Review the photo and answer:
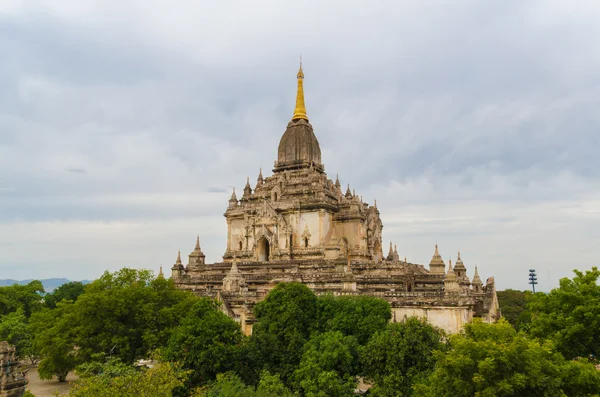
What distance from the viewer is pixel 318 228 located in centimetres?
4919

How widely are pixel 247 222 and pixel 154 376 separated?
3229 cm

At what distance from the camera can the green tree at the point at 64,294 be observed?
2461 inches

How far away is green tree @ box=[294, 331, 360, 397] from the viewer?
76.3 ft

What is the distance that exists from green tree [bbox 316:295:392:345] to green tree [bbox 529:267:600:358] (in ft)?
30.2

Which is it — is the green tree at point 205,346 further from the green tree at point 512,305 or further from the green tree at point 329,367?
the green tree at point 512,305

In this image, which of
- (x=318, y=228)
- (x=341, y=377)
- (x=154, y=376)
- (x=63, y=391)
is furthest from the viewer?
(x=318, y=228)

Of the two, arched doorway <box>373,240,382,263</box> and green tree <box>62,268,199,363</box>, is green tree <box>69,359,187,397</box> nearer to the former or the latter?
green tree <box>62,268,199,363</box>

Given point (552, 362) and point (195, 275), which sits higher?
point (195, 275)

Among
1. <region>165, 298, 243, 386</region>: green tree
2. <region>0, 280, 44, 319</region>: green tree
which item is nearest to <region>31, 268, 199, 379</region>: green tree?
<region>165, 298, 243, 386</region>: green tree

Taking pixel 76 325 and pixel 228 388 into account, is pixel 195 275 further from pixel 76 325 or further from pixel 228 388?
pixel 228 388

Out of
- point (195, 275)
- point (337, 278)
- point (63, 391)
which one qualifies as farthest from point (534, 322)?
point (195, 275)

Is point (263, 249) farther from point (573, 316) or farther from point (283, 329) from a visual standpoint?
point (573, 316)

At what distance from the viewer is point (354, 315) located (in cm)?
3091

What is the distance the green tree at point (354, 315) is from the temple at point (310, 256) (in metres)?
3.80
